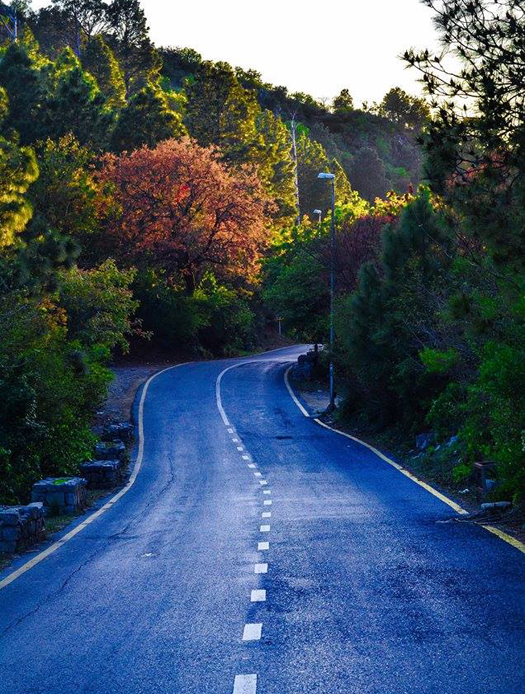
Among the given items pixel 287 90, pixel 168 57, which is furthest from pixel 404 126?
pixel 168 57

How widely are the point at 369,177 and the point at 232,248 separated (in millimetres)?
70360

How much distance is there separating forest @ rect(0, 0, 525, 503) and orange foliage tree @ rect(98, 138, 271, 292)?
4.8 inches

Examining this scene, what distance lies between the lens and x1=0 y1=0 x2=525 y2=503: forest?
12102 millimetres

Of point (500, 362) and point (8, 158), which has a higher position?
point (8, 158)

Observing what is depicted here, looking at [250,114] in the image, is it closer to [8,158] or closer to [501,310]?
[8,158]

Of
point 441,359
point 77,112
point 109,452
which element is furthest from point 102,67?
point 441,359

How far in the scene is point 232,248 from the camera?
213ft

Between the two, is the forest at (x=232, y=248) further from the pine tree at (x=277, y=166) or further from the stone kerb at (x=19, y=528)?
the stone kerb at (x=19, y=528)

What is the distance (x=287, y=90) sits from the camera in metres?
144

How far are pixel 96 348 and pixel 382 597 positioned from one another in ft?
100

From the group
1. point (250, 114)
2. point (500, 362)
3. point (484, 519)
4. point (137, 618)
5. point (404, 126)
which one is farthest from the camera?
point (404, 126)

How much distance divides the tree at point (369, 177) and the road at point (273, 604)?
114m

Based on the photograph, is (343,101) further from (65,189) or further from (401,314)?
(401,314)

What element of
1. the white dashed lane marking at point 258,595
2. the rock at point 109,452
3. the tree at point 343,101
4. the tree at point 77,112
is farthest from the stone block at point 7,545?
the tree at point 343,101
